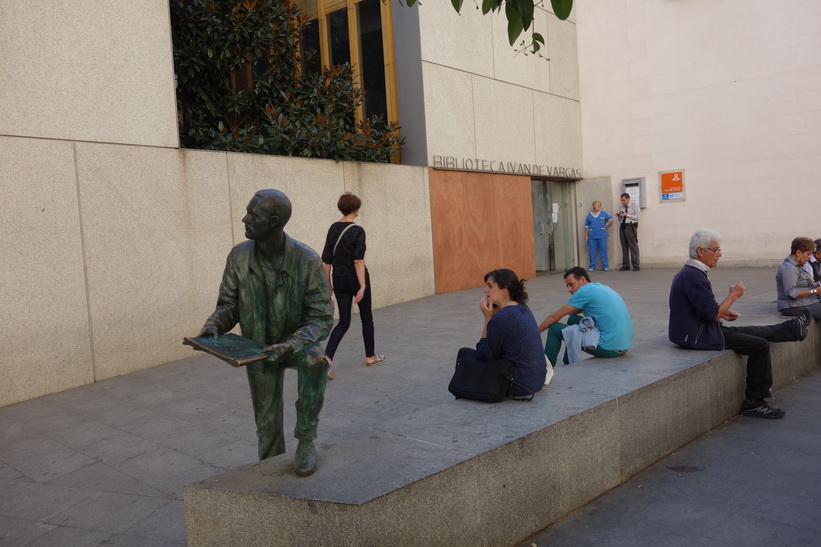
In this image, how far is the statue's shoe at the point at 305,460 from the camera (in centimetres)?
309

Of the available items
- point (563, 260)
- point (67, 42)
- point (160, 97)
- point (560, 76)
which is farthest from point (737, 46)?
point (67, 42)

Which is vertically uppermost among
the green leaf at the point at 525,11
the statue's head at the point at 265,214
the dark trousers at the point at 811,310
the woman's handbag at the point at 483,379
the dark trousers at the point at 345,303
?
the green leaf at the point at 525,11

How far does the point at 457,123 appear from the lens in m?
12.9

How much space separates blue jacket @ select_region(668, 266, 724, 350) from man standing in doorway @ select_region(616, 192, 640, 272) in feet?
35.7

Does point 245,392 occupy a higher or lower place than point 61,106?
lower

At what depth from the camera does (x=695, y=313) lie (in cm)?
567

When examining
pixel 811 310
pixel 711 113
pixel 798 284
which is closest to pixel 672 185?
pixel 711 113

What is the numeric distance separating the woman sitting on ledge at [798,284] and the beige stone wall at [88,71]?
740 centimetres

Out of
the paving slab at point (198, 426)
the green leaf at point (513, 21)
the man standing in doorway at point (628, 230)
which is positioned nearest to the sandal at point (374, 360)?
the paving slab at point (198, 426)

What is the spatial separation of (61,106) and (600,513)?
673 cm

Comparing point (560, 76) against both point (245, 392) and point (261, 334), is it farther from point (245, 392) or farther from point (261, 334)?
point (261, 334)

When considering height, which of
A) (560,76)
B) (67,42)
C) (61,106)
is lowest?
(61,106)

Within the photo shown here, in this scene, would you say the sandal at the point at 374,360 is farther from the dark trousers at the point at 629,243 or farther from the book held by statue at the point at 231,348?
the dark trousers at the point at 629,243

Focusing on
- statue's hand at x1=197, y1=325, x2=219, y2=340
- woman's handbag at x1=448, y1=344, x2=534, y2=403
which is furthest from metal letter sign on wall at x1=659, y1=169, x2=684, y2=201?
statue's hand at x1=197, y1=325, x2=219, y2=340
